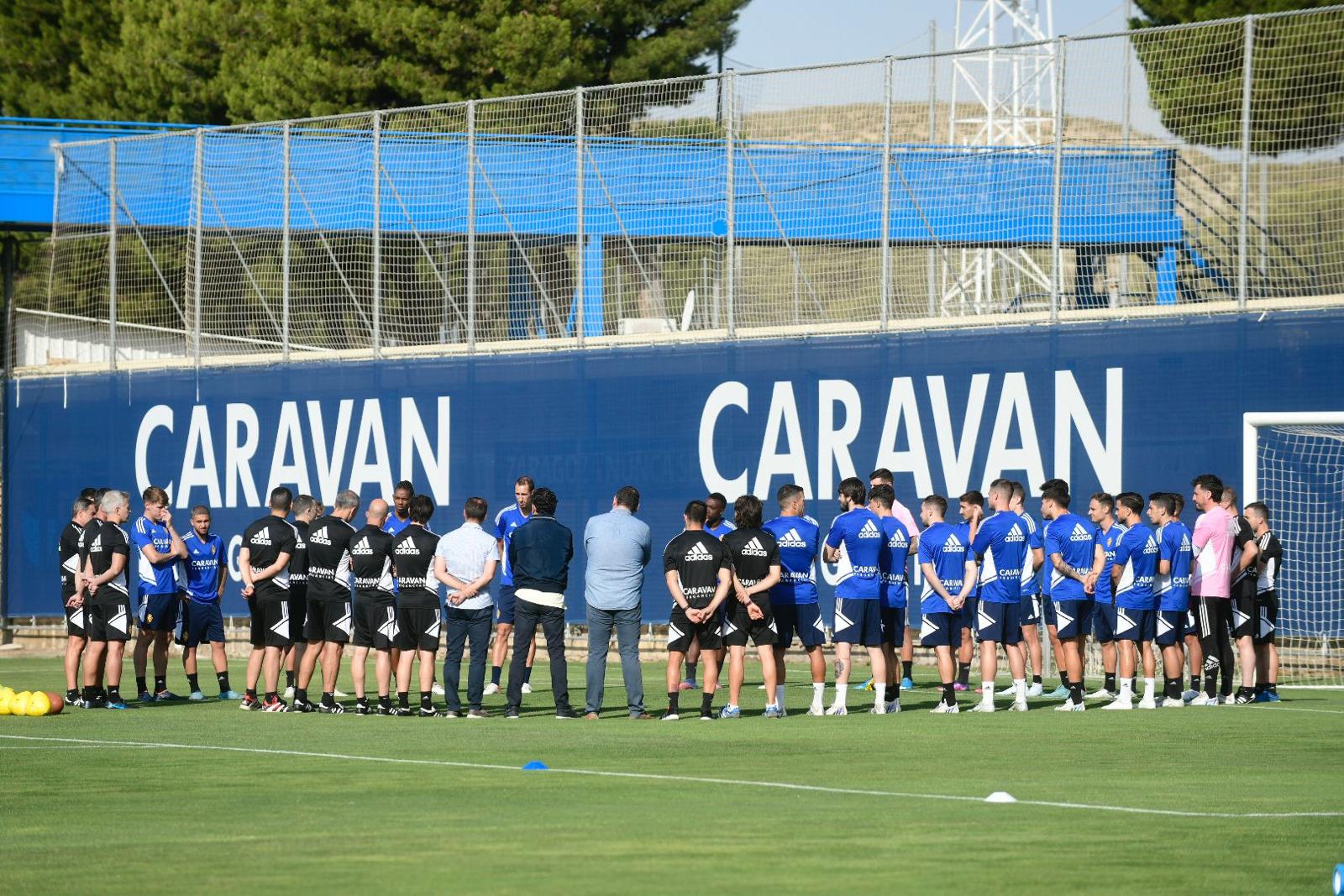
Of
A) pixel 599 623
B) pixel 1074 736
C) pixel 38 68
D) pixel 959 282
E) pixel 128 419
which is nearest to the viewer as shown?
pixel 1074 736

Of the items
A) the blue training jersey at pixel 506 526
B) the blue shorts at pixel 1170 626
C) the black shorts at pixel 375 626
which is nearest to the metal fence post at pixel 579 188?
the blue training jersey at pixel 506 526

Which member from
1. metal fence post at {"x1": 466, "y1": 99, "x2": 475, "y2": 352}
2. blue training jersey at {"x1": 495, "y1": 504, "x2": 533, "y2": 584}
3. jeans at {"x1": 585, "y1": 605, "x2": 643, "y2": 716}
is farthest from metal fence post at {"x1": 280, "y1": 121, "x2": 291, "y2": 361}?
jeans at {"x1": 585, "y1": 605, "x2": 643, "y2": 716}

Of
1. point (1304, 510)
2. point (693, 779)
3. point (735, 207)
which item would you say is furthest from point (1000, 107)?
point (693, 779)

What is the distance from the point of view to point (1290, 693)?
739 inches

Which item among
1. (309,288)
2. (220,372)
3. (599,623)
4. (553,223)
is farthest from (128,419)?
(599,623)

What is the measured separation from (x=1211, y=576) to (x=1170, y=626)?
61 cm

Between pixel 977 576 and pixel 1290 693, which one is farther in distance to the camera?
pixel 1290 693

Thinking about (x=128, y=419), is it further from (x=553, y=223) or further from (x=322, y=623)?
(x=322, y=623)

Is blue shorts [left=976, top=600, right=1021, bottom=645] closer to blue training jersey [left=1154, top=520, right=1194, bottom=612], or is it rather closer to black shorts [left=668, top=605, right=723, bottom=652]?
blue training jersey [left=1154, top=520, right=1194, bottom=612]

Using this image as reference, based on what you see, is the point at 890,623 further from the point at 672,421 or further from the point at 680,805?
the point at 680,805

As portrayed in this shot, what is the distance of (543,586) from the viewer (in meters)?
16.9

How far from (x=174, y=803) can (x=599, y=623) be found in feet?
20.0

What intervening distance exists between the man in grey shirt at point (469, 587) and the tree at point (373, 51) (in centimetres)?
2860

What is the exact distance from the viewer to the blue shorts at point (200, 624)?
20094mm
